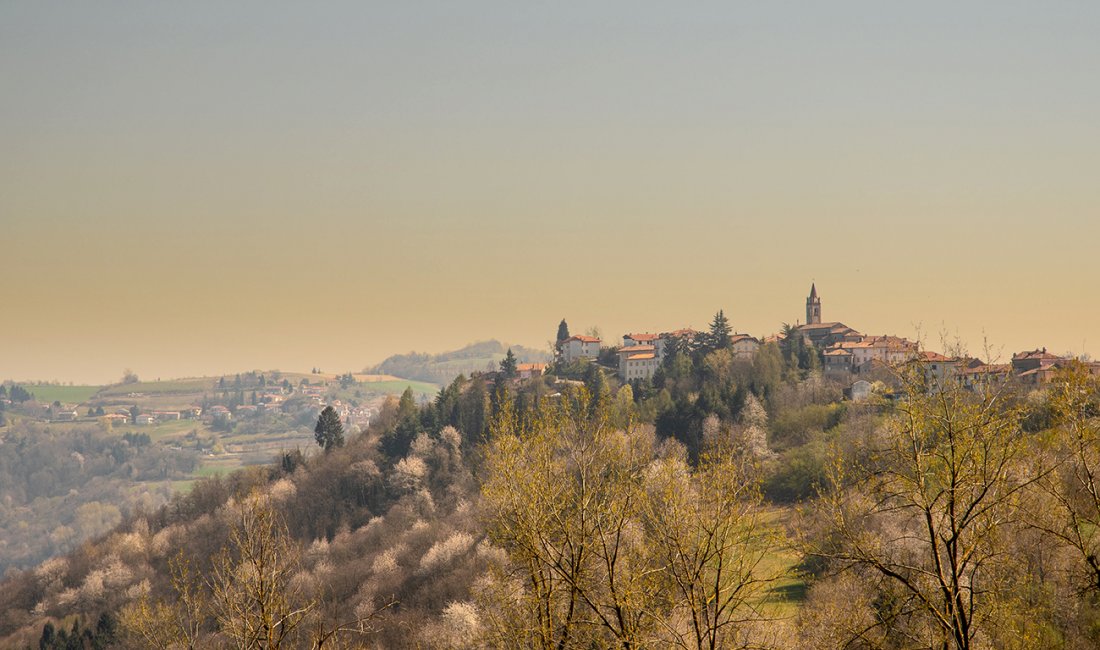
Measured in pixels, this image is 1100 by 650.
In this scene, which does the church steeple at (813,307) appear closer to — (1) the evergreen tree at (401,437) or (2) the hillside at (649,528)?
(2) the hillside at (649,528)

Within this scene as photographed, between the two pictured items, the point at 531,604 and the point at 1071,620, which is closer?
the point at 531,604

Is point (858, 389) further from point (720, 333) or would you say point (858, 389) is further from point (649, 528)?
point (649, 528)

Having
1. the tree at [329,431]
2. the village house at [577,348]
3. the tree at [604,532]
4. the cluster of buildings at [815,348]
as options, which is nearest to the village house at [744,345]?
the cluster of buildings at [815,348]

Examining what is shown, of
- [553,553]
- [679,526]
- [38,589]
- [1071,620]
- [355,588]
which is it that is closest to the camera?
[679,526]

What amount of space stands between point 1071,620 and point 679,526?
20.5m

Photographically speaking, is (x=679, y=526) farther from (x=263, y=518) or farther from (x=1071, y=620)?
(x=1071, y=620)

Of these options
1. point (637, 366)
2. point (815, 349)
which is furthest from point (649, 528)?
point (637, 366)

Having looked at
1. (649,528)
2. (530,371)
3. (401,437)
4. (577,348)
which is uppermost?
(577,348)

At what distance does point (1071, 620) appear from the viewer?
1421 inches

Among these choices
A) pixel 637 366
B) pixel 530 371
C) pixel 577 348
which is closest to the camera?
pixel 637 366

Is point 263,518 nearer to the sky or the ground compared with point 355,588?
nearer to the sky

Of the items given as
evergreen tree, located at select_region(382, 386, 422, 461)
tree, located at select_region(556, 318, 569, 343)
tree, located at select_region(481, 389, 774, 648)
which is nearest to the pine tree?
tree, located at select_region(556, 318, 569, 343)

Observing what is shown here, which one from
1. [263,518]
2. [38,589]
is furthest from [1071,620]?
[38,589]

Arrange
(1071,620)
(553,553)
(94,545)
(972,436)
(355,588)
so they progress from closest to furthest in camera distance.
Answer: (972,436)
(553,553)
(1071,620)
(355,588)
(94,545)
